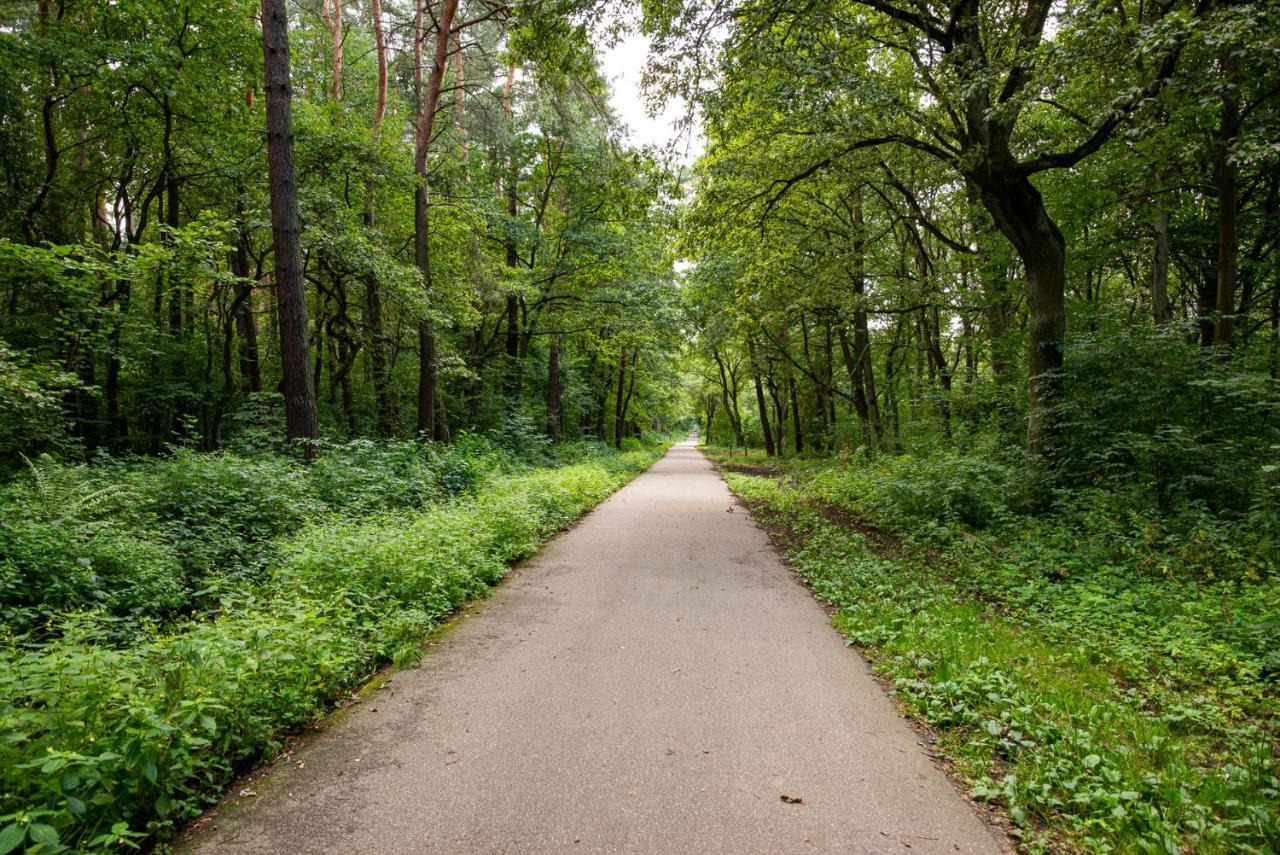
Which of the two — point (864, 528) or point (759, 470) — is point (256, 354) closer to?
point (864, 528)

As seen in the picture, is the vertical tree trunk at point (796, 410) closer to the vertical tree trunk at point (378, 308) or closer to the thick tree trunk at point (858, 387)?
the thick tree trunk at point (858, 387)

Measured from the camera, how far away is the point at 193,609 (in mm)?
4727

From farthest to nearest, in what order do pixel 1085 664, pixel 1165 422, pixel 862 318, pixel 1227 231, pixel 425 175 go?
1. pixel 862 318
2. pixel 425 175
3. pixel 1227 231
4. pixel 1165 422
5. pixel 1085 664

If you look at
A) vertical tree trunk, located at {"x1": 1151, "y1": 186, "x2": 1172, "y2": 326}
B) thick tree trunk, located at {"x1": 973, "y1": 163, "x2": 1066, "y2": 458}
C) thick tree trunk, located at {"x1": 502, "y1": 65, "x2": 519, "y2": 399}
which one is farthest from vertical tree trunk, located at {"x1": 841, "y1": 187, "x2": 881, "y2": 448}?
thick tree trunk, located at {"x1": 502, "y1": 65, "x2": 519, "y2": 399}

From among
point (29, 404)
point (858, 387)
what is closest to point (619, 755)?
point (29, 404)

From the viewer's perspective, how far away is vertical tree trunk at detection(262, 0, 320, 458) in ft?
24.7

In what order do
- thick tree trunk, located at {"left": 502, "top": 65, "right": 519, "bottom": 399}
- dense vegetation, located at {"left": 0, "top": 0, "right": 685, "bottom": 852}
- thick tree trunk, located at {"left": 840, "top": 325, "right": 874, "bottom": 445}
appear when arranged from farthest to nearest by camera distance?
1. thick tree trunk, located at {"left": 840, "top": 325, "right": 874, "bottom": 445}
2. thick tree trunk, located at {"left": 502, "top": 65, "right": 519, "bottom": 399}
3. dense vegetation, located at {"left": 0, "top": 0, "right": 685, "bottom": 852}

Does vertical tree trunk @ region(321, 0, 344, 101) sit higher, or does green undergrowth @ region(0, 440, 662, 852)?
vertical tree trunk @ region(321, 0, 344, 101)

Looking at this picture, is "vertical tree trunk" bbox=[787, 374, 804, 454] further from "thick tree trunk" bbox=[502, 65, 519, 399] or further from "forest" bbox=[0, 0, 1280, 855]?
"thick tree trunk" bbox=[502, 65, 519, 399]

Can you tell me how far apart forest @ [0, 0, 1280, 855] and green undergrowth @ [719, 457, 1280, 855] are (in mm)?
30

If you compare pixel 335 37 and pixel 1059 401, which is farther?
pixel 335 37

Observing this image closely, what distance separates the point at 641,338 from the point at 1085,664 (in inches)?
586

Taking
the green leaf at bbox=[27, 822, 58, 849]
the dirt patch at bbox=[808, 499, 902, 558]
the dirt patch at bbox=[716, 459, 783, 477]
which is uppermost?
the green leaf at bbox=[27, 822, 58, 849]

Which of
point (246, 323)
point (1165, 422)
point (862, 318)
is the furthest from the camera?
point (862, 318)
